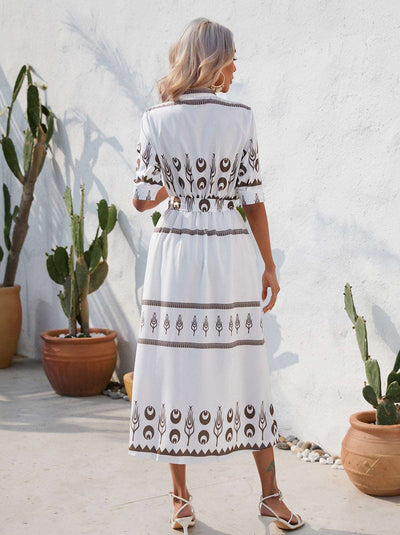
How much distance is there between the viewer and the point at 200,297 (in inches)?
102

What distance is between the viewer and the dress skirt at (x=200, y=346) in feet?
8.46

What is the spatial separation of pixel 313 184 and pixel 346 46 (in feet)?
2.00

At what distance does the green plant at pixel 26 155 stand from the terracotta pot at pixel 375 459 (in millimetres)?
3302

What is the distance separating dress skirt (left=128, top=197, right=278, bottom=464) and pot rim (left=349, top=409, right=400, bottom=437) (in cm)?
57

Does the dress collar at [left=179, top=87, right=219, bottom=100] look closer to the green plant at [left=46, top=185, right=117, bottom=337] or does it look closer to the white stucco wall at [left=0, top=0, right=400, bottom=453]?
the white stucco wall at [left=0, top=0, right=400, bottom=453]

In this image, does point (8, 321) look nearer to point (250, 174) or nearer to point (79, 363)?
point (79, 363)

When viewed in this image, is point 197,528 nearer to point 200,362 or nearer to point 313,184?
point 200,362

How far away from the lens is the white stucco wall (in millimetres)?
3330

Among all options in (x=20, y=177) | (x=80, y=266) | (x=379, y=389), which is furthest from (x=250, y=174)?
(x=20, y=177)

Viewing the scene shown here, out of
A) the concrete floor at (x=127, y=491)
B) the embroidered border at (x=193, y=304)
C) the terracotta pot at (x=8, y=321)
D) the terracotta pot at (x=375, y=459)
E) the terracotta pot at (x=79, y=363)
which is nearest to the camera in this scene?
the embroidered border at (x=193, y=304)

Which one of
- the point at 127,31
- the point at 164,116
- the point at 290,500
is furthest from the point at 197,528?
the point at 127,31

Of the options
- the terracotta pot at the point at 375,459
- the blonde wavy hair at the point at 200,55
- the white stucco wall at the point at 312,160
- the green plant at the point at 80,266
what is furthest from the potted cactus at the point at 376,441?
the green plant at the point at 80,266

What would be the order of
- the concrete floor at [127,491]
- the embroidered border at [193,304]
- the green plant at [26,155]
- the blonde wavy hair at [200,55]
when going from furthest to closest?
the green plant at [26,155] < the concrete floor at [127,491] < the embroidered border at [193,304] < the blonde wavy hair at [200,55]

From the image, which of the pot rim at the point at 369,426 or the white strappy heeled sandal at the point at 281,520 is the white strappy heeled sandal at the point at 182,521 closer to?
the white strappy heeled sandal at the point at 281,520
